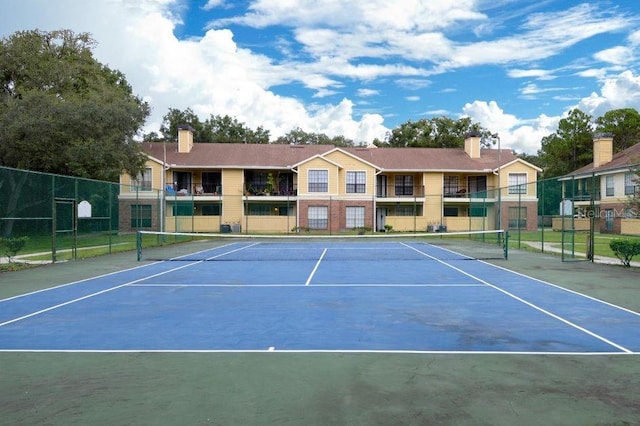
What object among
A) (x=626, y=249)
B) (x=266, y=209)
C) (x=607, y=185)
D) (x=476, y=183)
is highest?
(x=476, y=183)

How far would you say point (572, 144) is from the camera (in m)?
65.9

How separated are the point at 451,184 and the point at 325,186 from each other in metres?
13.5

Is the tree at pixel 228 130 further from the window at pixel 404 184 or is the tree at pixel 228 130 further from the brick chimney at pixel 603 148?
the brick chimney at pixel 603 148

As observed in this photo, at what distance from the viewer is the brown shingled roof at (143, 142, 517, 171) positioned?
46406mm

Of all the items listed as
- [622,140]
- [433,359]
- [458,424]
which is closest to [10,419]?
[458,424]

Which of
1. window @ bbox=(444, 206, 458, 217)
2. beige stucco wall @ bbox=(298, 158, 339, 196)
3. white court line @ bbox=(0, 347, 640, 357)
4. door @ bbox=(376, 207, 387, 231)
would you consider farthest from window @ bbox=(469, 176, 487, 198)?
white court line @ bbox=(0, 347, 640, 357)

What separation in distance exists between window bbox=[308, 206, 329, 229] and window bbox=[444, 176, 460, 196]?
43.1 feet

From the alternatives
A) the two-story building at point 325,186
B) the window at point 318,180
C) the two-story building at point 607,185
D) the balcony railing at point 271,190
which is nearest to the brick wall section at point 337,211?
the two-story building at point 325,186

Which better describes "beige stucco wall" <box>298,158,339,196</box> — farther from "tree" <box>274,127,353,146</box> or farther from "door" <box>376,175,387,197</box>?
"tree" <box>274,127,353,146</box>

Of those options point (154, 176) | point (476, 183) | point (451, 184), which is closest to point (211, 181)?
point (154, 176)

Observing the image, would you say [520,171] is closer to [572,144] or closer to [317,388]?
[572,144]

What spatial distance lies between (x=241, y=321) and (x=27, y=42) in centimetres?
3659

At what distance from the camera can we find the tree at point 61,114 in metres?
32.2

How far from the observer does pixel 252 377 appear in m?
6.05
